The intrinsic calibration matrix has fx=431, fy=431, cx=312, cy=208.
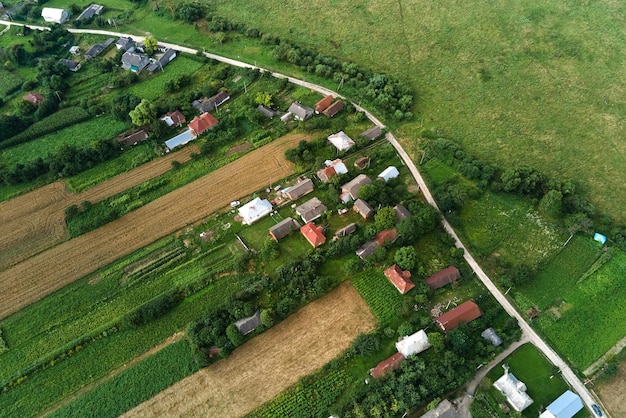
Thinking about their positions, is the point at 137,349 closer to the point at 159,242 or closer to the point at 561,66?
the point at 159,242

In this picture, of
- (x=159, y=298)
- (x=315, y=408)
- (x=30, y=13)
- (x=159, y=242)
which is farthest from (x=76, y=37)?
(x=315, y=408)

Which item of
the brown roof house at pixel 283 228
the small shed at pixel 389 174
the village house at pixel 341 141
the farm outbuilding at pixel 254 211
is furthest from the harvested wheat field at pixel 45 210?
the small shed at pixel 389 174

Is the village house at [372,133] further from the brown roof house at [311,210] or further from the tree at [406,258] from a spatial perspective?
the tree at [406,258]

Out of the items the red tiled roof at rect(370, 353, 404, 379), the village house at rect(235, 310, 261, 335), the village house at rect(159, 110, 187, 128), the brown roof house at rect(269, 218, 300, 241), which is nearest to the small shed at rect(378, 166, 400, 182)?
the brown roof house at rect(269, 218, 300, 241)

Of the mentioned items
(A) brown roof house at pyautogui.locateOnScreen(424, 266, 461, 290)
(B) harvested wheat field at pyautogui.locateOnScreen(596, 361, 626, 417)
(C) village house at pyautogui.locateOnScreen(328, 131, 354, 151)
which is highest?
(C) village house at pyautogui.locateOnScreen(328, 131, 354, 151)

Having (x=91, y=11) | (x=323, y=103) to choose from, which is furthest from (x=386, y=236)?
(x=91, y=11)

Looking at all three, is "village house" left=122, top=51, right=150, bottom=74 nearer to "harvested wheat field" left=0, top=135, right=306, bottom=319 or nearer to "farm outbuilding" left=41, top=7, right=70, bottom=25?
"farm outbuilding" left=41, top=7, right=70, bottom=25
